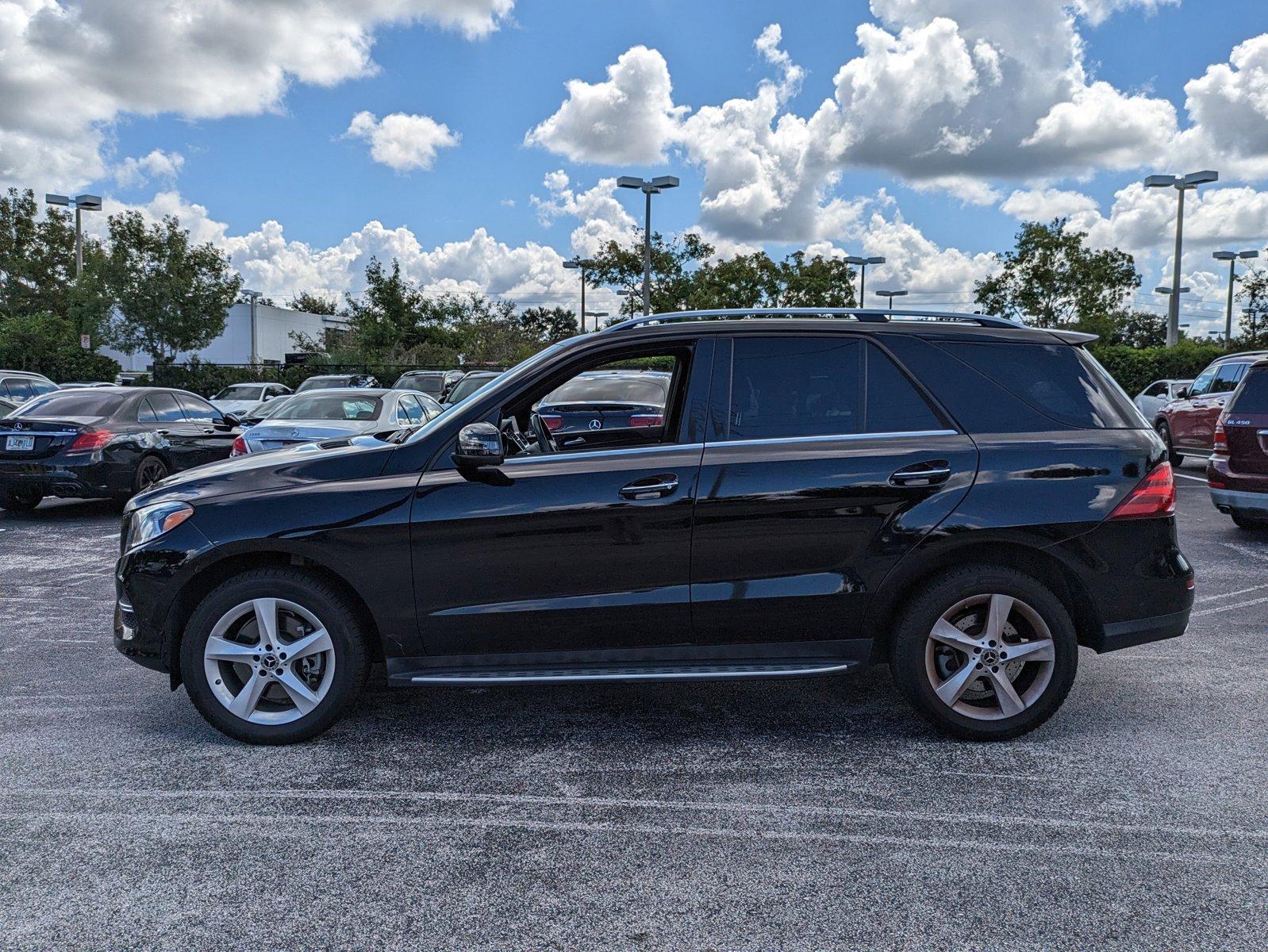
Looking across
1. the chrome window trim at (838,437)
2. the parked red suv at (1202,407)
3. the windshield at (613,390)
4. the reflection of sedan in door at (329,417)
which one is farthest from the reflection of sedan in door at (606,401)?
the parked red suv at (1202,407)

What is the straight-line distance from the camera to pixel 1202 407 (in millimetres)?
16109

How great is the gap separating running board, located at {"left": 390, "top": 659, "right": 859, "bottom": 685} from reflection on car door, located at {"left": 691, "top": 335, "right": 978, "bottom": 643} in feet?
0.38

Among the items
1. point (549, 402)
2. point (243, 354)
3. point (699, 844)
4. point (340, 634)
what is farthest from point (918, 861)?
point (243, 354)

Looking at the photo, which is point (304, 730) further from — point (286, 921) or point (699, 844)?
point (699, 844)

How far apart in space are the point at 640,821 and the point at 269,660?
67.5 inches

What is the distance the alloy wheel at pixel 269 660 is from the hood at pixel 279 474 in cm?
48

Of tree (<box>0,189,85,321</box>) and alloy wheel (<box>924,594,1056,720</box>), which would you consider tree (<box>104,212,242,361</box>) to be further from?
alloy wheel (<box>924,594,1056,720</box>)

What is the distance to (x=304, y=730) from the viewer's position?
430 centimetres

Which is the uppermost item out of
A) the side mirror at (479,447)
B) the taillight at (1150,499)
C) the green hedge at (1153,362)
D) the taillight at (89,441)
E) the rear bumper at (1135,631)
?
the green hedge at (1153,362)

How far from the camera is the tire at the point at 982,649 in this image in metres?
4.26

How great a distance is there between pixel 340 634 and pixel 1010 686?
9.05 ft

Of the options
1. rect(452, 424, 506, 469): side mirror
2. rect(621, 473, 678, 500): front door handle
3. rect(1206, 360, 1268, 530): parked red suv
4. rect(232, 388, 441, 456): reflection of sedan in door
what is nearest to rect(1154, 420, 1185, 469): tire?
rect(1206, 360, 1268, 530): parked red suv

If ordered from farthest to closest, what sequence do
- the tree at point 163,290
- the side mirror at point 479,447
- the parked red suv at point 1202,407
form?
the tree at point 163,290, the parked red suv at point 1202,407, the side mirror at point 479,447

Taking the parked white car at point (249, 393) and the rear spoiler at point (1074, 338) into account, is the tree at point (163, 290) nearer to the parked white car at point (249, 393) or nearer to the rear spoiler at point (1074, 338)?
the parked white car at point (249, 393)
